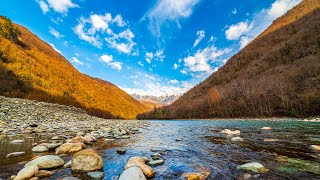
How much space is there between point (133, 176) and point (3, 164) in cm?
390

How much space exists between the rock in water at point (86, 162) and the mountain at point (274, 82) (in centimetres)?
5245

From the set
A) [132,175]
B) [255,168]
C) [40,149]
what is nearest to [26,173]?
[132,175]

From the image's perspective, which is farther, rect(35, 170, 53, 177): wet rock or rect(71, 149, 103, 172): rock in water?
rect(71, 149, 103, 172): rock in water

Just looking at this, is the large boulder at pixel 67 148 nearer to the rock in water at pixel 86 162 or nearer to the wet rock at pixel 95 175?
the rock in water at pixel 86 162

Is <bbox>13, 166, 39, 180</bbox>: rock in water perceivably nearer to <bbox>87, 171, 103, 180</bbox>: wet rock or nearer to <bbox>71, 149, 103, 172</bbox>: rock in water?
<bbox>71, 149, 103, 172</bbox>: rock in water

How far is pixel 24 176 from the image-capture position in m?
3.93

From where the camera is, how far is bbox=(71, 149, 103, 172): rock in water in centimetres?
469

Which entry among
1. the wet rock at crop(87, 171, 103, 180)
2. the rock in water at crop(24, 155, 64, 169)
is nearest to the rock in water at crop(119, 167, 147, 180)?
the wet rock at crop(87, 171, 103, 180)

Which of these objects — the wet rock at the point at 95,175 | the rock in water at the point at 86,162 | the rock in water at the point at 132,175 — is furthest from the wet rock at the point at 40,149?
the rock in water at the point at 132,175

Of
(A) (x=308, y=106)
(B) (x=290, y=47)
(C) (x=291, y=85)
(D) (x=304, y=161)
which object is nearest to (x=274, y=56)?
(B) (x=290, y=47)

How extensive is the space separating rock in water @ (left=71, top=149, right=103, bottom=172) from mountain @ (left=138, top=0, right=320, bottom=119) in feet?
172

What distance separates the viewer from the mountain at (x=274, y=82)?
5255 cm

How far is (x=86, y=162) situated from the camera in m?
4.80

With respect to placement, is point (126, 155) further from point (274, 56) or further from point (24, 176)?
point (274, 56)
